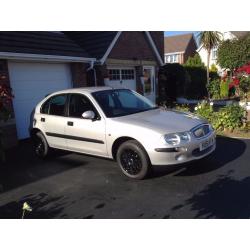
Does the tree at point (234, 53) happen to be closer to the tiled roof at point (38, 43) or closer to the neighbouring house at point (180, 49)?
the tiled roof at point (38, 43)

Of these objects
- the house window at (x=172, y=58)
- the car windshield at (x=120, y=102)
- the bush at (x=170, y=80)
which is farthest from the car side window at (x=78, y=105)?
the house window at (x=172, y=58)

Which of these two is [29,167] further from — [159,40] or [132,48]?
[159,40]

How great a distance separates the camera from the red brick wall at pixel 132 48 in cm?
1391

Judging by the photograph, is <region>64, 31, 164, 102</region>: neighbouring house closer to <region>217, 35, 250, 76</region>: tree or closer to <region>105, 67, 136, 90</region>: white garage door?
<region>105, 67, 136, 90</region>: white garage door

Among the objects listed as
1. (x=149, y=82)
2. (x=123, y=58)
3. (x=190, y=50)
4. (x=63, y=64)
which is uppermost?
(x=190, y=50)

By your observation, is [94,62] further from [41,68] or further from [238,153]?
[238,153]

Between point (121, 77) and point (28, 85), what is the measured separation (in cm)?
571

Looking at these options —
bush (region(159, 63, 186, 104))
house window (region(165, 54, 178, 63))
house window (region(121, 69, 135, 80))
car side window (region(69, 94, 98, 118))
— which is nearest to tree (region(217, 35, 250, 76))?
bush (region(159, 63, 186, 104))

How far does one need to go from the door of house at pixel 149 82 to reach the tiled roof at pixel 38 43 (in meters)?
4.77

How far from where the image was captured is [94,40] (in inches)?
530

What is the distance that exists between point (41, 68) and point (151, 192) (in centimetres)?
671

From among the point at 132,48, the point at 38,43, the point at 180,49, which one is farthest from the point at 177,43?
the point at 38,43

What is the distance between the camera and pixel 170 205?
430cm
